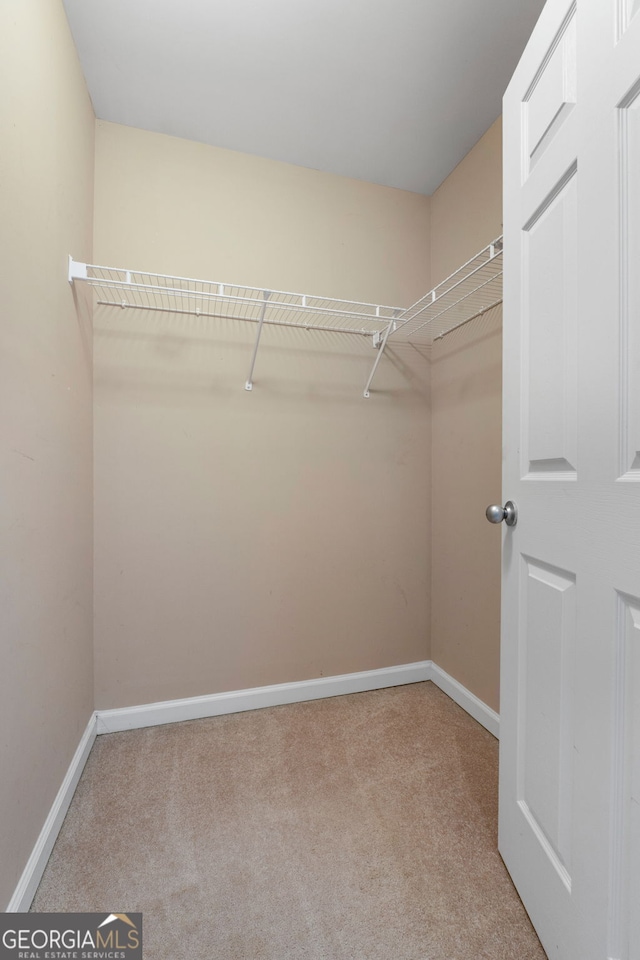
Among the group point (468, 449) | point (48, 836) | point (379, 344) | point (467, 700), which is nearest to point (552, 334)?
point (468, 449)

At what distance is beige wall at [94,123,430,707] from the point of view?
1729 millimetres

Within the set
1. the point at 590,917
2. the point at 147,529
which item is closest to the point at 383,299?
the point at 147,529

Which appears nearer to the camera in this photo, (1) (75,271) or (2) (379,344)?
(1) (75,271)

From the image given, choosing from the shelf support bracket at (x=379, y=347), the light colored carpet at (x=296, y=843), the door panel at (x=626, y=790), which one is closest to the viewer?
the door panel at (x=626, y=790)

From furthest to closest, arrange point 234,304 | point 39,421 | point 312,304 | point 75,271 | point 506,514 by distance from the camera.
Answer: point 312,304 < point 234,304 < point 75,271 < point 39,421 < point 506,514

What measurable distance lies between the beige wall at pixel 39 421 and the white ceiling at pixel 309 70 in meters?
0.18

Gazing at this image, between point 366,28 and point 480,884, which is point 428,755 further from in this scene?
point 366,28

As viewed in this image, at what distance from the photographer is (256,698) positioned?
1.89 m

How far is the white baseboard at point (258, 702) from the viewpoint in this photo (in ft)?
5.03

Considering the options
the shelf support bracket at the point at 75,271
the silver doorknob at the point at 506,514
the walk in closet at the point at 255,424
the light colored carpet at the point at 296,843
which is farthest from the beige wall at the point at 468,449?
the shelf support bracket at the point at 75,271

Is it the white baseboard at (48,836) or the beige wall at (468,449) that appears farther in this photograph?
the beige wall at (468,449)

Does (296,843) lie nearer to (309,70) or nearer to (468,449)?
(468,449)

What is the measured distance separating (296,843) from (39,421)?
1.37 meters

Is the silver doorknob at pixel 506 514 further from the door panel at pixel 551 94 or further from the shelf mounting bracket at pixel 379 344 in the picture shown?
the shelf mounting bracket at pixel 379 344
